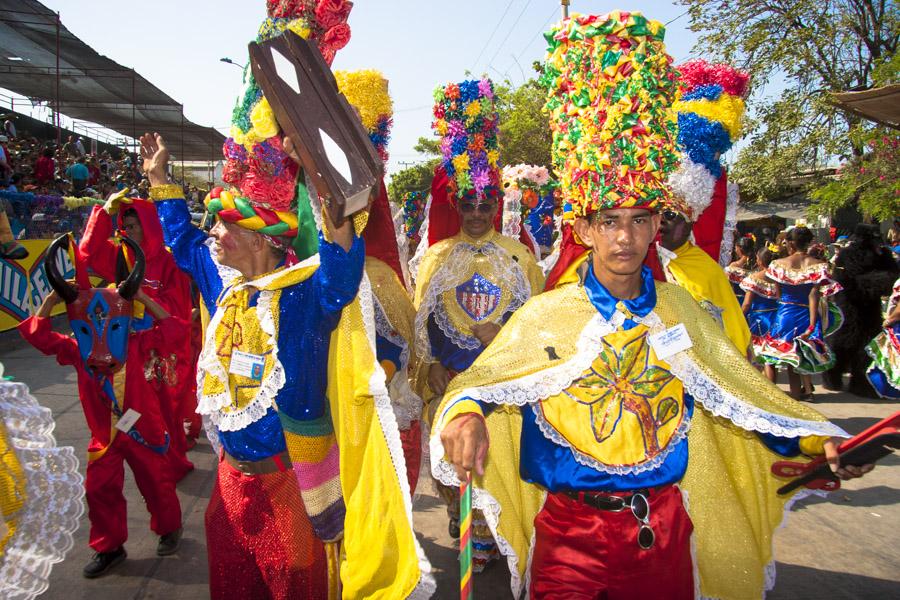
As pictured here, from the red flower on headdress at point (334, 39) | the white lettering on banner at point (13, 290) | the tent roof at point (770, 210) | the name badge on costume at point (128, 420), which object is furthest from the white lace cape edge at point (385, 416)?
the tent roof at point (770, 210)

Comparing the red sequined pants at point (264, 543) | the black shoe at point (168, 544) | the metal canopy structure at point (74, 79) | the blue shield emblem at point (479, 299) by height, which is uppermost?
the metal canopy structure at point (74, 79)

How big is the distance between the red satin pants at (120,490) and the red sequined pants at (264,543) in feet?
5.76

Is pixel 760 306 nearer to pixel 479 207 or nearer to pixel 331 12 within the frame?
pixel 479 207

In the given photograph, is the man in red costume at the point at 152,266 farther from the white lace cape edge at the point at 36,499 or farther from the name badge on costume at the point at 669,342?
the name badge on costume at the point at 669,342

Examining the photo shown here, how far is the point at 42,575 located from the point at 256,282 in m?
1.30

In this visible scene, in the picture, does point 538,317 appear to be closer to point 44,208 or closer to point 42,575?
point 42,575

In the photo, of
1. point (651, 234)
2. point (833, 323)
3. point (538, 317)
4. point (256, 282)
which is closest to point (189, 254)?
point (256, 282)

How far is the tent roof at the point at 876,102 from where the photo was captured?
557cm

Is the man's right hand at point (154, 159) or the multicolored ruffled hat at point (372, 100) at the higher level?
the multicolored ruffled hat at point (372, 100)

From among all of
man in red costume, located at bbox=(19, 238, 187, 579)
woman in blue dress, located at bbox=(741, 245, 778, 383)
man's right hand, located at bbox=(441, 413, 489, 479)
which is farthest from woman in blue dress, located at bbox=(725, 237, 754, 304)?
man's right hand, located at bbox=(441, 413, 489, 479)

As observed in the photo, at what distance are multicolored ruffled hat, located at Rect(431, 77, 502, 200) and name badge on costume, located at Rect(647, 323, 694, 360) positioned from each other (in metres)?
2.34

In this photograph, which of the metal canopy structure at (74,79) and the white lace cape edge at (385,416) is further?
the metal canopy structure at (74,79)

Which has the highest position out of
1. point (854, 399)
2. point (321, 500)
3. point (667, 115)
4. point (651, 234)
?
point (667, 115)

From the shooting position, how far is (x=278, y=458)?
2.68m
